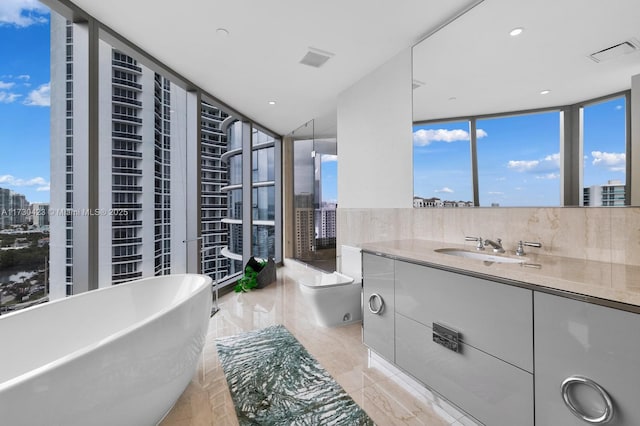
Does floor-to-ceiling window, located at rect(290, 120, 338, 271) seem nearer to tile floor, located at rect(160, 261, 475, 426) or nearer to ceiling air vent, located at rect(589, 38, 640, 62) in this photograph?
tile floor, located at rect(160, 261, 475, 426)

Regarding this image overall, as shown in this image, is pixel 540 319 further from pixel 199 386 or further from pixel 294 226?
pixel 294 226

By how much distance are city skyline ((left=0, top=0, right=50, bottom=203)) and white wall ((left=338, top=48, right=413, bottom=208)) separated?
2572 millimetres

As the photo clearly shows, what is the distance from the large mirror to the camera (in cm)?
135

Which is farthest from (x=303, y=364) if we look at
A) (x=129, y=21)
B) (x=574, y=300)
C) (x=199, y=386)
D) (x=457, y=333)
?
(x=129, y=21)

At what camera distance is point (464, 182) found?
2.05 m

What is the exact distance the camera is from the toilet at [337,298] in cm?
267

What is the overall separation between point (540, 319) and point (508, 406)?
1.39ft

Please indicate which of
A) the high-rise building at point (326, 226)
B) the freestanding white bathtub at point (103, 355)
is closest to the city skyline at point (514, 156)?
the high-rise building at point (326, 226)

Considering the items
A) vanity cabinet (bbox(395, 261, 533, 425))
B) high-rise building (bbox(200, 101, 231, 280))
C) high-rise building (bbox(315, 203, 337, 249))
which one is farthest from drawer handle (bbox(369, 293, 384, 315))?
high-rise building (bbox(200, 101, 231, 280))

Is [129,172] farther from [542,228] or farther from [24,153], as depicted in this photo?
[542,228]

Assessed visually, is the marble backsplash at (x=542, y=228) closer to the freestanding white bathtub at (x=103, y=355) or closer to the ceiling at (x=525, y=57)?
the ceiling at (x=525, y=57)

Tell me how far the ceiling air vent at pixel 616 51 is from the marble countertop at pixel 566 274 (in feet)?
3.26

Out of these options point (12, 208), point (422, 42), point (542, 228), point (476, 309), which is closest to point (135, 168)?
→ point (12, 208)

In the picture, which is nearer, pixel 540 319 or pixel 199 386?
pixel 540 319
